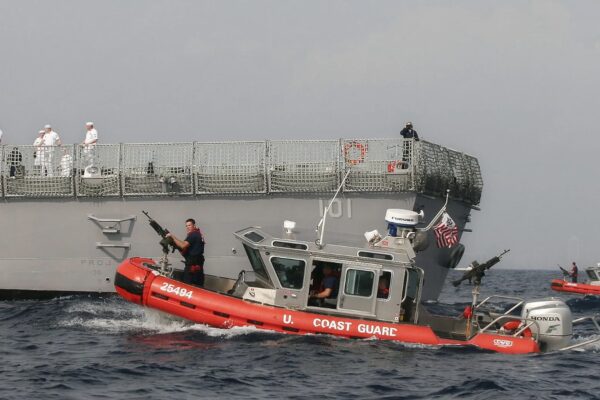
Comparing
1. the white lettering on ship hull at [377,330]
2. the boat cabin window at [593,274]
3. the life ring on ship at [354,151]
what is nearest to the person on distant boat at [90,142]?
the life ring on ship at [354,151]

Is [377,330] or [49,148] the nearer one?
[377,330]

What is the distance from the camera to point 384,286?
2234 centimetres

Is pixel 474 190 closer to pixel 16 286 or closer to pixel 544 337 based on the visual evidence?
pixel 544 337

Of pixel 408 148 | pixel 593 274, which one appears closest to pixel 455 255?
pixel 408 148

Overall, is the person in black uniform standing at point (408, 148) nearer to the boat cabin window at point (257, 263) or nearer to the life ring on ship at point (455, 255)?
the life ring on ship at point (455, 255)

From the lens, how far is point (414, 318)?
74.5 feet

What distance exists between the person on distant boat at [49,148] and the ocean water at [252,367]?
9.61 meters

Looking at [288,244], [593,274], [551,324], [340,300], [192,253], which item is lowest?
[593,274]

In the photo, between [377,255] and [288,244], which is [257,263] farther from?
[377,255]

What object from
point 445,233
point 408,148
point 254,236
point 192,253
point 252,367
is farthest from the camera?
point 408,148

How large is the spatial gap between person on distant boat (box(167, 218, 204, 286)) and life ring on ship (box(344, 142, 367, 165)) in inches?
348

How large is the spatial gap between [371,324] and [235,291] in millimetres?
3392

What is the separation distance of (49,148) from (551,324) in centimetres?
1814

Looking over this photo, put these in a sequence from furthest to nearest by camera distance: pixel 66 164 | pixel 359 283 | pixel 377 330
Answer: pixel 66 164 → pixel 359 283 → pixel 377 330
